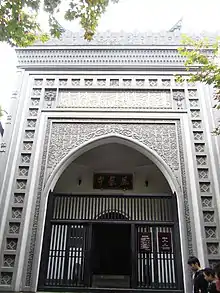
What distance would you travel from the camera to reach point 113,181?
6.86 metres

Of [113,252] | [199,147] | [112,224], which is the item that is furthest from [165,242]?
[113,252]

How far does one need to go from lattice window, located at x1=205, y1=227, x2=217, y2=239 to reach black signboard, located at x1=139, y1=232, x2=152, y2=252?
100 cm

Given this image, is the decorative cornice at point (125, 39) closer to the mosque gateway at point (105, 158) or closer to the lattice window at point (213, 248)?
the mosque gateway at point (105, 158)

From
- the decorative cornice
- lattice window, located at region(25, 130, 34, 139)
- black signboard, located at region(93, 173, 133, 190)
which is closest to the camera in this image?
lattice window, located at region(25, 130, 34, 139)

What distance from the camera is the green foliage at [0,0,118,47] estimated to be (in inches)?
120

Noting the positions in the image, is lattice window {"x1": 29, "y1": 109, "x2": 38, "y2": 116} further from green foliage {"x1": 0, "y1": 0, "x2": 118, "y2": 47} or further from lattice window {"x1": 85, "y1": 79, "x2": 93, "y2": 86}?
green foliage {"x1": 0, "y1": 0, "x2": 118, "y2": 47}

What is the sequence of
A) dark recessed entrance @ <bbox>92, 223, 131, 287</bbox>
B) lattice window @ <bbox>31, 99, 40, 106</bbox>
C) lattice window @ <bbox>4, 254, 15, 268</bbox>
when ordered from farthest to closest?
dark recessed entrance @ <bbox>92, 223, 131, 287</bbox>
lattice window @ <bbox>31, 99, 40, 106</bbox>
lattice window @ <bbox>4, 254, 15, 268</bbox>

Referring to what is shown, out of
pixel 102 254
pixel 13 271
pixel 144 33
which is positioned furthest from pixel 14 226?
pixel 144 33

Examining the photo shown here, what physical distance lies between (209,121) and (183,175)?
1208 millimetres

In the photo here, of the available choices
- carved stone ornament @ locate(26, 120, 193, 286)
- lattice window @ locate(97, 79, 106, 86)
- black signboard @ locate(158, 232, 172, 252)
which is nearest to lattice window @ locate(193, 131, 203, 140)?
carved stone ornament @ locate(26, 120, 193, 286)

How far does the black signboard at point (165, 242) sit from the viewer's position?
196 inches

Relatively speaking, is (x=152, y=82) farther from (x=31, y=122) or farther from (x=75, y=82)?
(x=31, y=122)

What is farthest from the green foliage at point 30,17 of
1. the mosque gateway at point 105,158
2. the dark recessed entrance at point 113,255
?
the dark recessed entrance at point 113,255

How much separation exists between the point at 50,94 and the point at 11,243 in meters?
2.85
